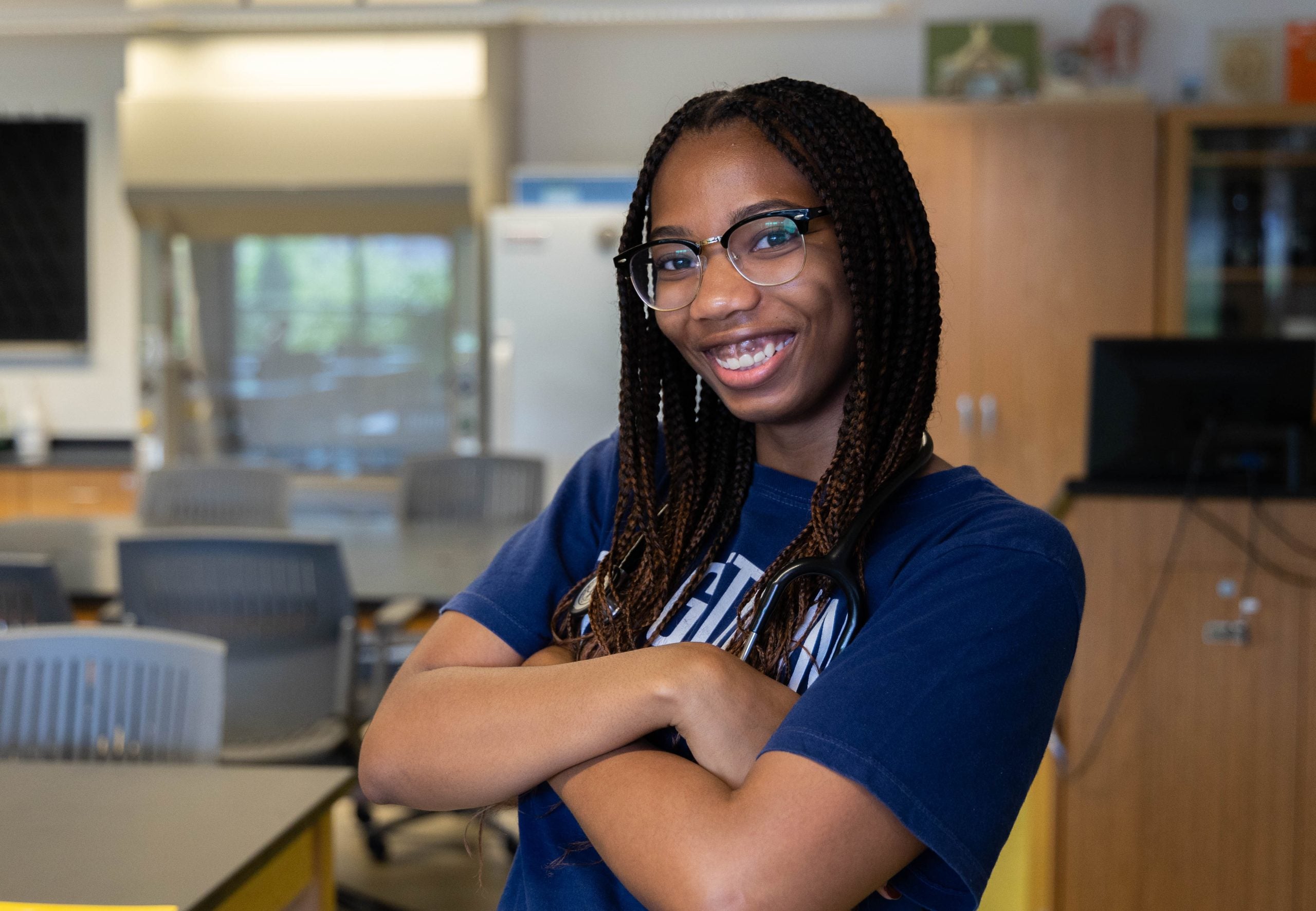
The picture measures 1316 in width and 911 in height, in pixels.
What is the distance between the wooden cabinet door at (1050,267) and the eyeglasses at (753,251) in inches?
140

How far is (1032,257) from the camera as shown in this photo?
4355mm

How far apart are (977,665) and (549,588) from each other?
1.31ft

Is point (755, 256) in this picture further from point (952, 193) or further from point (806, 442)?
point (952, 193)

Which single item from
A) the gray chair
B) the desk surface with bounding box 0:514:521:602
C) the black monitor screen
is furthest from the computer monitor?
the black monitor screen

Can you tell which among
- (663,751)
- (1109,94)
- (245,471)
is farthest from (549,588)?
(1109,94)

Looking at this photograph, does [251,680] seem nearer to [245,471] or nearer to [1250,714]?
[245,471]

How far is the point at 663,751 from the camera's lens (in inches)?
34.9

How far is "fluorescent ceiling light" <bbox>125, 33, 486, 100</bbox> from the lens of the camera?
4742mm

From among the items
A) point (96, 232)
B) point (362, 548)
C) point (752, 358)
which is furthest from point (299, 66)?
point (752, 358)

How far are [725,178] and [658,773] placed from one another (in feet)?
1.47

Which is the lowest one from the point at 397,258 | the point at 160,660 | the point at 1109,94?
the point at 160,660

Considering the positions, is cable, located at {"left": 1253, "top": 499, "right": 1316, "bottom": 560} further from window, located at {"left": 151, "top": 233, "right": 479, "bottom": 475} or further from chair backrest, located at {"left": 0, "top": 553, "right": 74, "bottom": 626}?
window, located at {"left": 151, "top": 233, "right": 479, "bottom": 475}

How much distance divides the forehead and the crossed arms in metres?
0.33

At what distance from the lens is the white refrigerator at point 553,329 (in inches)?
179
